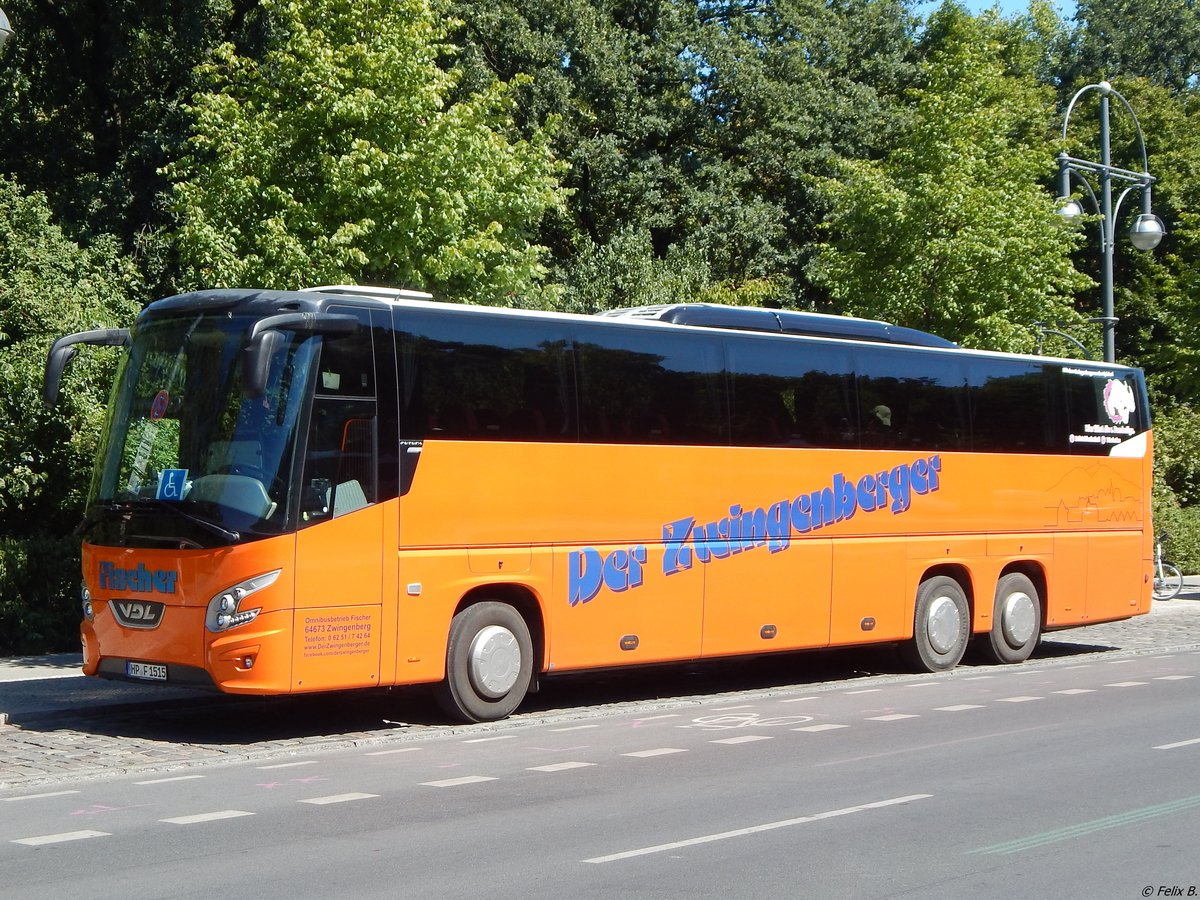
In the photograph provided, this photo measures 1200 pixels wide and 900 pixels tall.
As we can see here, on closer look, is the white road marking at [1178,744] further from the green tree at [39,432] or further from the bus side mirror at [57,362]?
the green tree at [39,432]

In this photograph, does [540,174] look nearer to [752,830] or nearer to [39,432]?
[39,432]

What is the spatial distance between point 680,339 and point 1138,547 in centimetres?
893

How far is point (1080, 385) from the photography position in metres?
19.7

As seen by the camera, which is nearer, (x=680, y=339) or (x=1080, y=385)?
(x=680, y=339)

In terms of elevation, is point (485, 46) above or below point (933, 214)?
above

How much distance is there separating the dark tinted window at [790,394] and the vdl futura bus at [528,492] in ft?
0.12

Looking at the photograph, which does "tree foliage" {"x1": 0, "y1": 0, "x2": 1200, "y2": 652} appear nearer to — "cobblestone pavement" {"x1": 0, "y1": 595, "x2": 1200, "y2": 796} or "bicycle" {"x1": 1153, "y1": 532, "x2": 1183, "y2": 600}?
"bicycle" {"x1": 1153, "y1": 532, "x2": 1183, "y2": 600}

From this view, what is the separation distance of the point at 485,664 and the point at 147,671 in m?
2.94

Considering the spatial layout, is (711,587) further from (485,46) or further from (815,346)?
(485,46)

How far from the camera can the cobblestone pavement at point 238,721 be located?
37.3ft

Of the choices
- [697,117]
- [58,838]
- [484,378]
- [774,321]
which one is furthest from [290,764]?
[697,117]

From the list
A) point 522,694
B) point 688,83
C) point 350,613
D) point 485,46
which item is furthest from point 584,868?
point 688,83

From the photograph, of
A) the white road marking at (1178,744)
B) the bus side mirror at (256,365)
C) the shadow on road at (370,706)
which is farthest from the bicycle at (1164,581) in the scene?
the bus side mirror at (256,365)

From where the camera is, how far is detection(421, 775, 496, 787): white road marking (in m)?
10.2
